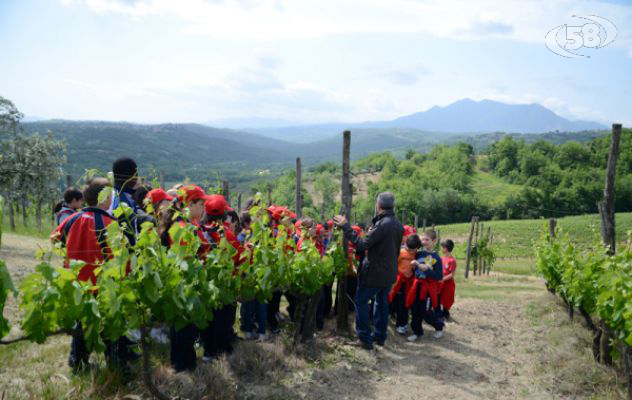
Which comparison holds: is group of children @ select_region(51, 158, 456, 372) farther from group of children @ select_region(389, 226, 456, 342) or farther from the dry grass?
the dry grass

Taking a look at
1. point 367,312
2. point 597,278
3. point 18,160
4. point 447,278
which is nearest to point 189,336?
point 367,312

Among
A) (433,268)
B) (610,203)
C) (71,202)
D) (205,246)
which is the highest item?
(71,202)

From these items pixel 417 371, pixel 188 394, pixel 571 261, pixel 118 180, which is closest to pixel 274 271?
pixel 188 394

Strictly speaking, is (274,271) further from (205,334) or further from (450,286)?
(450,286)

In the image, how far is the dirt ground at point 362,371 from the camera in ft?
13.7

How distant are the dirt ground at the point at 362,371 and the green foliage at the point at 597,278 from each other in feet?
3.10

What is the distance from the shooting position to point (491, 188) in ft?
325

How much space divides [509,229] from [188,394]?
64.0 metres

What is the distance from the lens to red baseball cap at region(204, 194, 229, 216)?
15.4 feet

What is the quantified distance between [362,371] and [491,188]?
332 feet

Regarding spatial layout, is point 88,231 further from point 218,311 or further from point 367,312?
point 367,312

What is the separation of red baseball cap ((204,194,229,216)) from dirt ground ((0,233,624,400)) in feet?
5.29

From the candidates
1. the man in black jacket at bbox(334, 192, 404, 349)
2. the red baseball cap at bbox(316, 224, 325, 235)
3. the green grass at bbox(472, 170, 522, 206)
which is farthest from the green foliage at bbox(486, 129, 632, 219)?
the red baseball cap at bbox(316, 224, 325, 235)

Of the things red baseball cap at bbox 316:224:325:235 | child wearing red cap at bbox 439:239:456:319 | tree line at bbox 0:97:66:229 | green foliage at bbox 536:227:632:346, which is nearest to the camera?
green foliage at bbox 536:227:632:346
